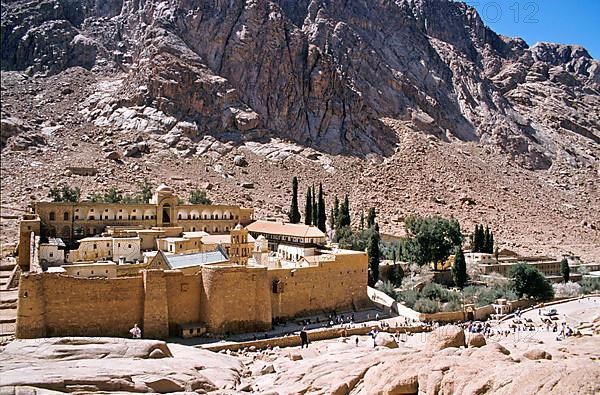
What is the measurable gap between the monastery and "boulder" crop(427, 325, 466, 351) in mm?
11773

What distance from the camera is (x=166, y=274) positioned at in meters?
23.4

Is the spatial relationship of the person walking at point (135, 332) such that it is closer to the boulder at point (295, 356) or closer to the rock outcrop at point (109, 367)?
the rock outcrop at point (109, 367)

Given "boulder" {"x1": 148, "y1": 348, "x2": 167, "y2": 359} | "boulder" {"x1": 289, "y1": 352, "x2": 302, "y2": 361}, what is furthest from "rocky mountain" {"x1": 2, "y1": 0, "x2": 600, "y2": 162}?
"boulder" {"x1": 148, "y1": 348, "x2": 167, "y2": 359}

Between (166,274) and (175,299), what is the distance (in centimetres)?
113

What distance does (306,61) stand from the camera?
258 feet

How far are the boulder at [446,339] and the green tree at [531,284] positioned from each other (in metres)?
21.4

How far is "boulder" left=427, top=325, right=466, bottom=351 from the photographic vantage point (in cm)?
1391

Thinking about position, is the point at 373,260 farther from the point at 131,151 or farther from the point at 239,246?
the point at 131,151

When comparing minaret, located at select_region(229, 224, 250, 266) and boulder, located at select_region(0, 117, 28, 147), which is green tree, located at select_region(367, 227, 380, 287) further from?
boulder, located at select_region(0, 117, 28, 147)

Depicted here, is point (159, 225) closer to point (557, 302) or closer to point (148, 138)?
point (557, 302)

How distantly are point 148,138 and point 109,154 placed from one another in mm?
5367

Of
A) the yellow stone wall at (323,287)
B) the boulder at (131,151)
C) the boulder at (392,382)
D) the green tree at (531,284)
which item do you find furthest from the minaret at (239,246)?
the boulder at (131,151)

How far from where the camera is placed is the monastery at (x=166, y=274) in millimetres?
21516

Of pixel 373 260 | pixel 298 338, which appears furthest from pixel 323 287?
pixel 373 260
